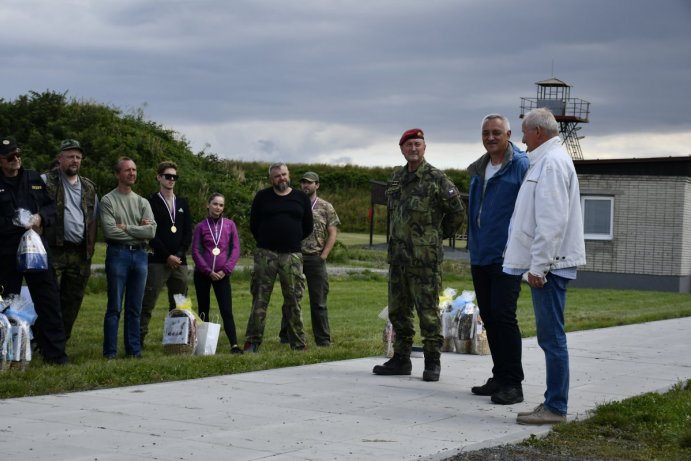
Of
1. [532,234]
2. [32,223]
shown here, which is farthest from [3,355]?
[532,234]

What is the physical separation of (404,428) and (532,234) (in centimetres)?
165

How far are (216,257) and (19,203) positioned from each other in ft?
9.24

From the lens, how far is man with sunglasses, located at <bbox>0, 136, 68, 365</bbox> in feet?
32.7

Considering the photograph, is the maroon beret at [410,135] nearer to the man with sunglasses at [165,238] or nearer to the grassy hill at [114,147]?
the man with sunglasses at [165,238]

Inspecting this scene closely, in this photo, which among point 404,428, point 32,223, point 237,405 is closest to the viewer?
point 404,428

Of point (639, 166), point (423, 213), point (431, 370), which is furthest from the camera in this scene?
point (639, 166)

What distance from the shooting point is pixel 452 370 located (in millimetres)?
10570

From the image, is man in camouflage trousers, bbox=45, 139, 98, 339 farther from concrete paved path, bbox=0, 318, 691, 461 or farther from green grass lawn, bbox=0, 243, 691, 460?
concrete paved path, bbox=0, 318, 691, 461

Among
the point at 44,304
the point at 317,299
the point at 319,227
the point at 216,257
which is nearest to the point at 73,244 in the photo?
the point at 44,304

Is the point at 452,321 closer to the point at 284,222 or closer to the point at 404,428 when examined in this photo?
the point at 284,222

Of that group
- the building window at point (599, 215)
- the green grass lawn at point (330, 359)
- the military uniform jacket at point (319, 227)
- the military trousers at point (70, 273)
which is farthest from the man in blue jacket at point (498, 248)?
the building window at point (599, 215)

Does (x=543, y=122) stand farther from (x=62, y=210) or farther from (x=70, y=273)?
(x=70, y=273)

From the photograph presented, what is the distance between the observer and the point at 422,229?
9.62 metres

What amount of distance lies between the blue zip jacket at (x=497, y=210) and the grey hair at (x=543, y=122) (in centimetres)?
82
